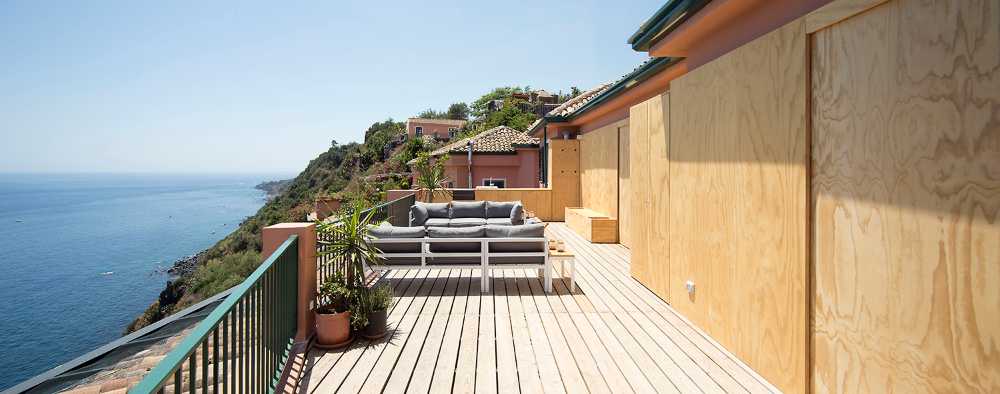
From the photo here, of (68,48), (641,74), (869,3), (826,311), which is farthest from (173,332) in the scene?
(68,48)

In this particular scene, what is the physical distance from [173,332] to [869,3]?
4745 mm

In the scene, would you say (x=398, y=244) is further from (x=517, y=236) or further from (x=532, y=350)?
(x=532, y=350)

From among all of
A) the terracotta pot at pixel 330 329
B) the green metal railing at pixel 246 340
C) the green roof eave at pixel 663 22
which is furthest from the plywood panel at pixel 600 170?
the green metal railing at pixel 246 340

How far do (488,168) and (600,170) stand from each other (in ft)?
37.6

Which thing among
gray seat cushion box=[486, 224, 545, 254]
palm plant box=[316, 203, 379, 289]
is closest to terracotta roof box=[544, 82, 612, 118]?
gray seat cushion box=[486, 224, 545, 254]

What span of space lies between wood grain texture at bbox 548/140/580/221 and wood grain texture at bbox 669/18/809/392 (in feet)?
29.0

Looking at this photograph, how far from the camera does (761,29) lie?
3951 millimetres

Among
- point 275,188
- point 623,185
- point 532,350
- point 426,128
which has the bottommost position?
point 275,188

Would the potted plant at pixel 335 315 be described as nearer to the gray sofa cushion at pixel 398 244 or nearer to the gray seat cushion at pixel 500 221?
the gray sofa cushion at pixel 398 244

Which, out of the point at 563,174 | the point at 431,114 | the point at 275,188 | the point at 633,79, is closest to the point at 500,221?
the point at 633,79

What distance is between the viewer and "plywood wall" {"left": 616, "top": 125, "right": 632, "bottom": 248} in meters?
9.70

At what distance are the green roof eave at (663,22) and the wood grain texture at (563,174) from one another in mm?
8411

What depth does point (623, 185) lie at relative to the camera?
9875 mm

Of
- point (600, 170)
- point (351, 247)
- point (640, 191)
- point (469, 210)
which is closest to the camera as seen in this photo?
point (351, 247)
